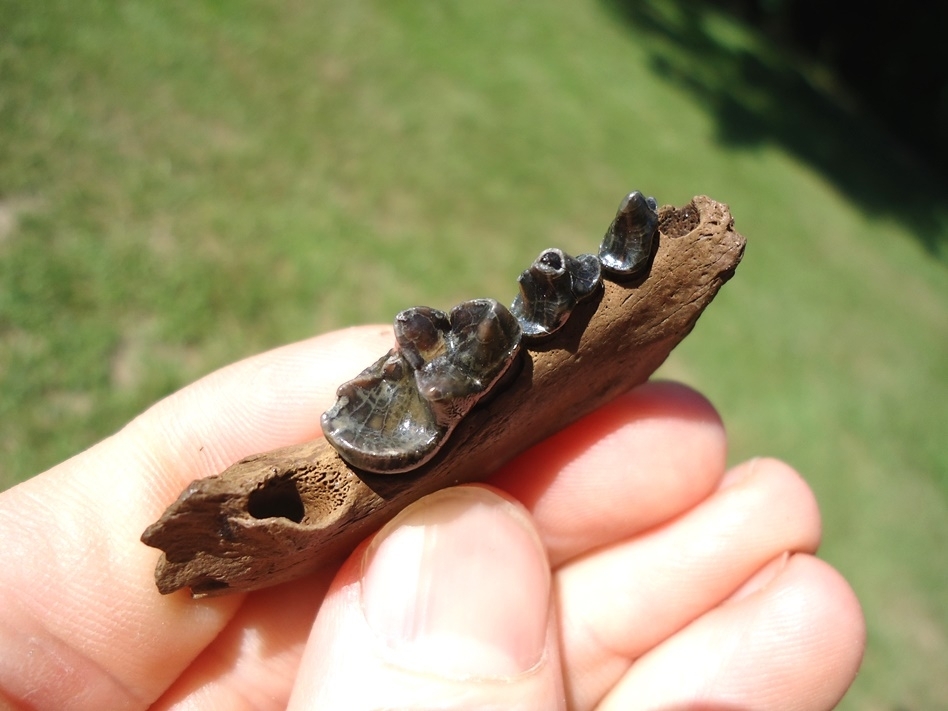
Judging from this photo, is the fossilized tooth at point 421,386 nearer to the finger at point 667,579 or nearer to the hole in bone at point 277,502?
the hole in bone at point 277,502

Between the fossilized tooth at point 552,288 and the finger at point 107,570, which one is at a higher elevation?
the fossilized tooth at point 552,288

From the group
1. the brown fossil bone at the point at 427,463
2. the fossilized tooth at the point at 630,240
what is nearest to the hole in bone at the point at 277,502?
the brown fossil bone at the point at 427,463

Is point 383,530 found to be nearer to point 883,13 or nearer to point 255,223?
point 255,223

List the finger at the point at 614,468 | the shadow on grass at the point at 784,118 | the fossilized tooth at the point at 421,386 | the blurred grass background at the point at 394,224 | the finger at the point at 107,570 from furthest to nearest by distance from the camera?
1. the shadow on grass at the point at 784,118
2. the blurred grass background at the point at 394,224
3. the finger at the point at 614,468
4. the finger at the point at 107,570
5. the fossilized tooth at the point at 421,386

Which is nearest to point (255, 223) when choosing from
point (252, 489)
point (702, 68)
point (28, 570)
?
point (28, 570)

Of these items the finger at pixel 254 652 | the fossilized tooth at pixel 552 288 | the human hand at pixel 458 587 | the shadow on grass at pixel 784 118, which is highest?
the shadow on grass at pixel 784 118

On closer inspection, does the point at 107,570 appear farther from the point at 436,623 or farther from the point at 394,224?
the point at 394,224

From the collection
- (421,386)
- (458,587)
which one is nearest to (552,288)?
(421,386)
